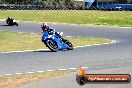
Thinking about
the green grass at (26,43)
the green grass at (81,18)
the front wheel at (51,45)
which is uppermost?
the front wheel at (51,45)

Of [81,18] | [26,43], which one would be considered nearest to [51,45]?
[26,43]

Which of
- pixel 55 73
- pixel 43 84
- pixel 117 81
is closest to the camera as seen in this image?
pixel 117 81

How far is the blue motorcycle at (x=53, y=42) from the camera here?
1648 cm

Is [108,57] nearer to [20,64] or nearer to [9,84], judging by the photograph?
[20,64]

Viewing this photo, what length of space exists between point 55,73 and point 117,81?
748 centimetres

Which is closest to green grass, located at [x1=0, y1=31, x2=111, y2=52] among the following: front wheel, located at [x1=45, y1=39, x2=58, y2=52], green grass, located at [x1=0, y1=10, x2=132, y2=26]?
front wheel, located at [x1=45, y1=39, x2=58, y2=52]

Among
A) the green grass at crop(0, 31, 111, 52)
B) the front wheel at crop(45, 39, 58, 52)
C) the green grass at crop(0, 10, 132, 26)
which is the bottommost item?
the green grass at crop(0, 10, 132, 26)

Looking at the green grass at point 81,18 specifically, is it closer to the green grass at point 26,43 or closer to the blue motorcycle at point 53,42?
the green grass at point 26,43

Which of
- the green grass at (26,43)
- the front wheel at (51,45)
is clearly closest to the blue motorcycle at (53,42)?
the front wheel at (51,45)

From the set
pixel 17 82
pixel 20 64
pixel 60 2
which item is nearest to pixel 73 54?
pixel 20 64

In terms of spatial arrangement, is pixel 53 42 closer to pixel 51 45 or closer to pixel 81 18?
pixel 51 45

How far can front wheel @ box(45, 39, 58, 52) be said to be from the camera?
53.6ft

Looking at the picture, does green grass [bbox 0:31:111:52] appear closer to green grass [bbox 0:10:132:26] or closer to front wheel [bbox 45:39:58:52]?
front wheel [bbox 45:39:58:52]

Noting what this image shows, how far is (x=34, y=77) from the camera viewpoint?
9242mm
